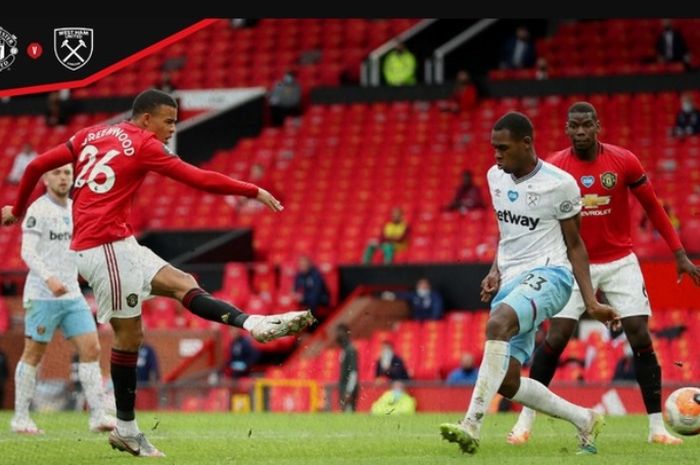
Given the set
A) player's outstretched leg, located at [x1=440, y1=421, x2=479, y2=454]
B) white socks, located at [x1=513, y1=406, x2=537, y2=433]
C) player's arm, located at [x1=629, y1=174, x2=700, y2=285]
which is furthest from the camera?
player's arm, located at [x1=629, y1=174, x2=700, y2=285]

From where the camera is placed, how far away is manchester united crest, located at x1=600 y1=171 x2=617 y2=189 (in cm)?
1054

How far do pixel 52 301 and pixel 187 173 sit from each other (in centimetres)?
396

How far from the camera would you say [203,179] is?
8961 mm

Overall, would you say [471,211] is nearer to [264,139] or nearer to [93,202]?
[264,139]

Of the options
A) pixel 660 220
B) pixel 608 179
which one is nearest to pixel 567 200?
pixel 608 179

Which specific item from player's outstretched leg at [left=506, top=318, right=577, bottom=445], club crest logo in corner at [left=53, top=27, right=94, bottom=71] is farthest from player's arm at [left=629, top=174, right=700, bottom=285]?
club crest logo in corner at [left=53, top=27, right=94, bottom=71]

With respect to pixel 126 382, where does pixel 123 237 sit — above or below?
above

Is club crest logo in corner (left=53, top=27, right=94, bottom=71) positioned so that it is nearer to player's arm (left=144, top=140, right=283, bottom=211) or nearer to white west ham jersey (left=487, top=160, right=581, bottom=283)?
player's arm (left=144, top=140, right=283, bottom=211)

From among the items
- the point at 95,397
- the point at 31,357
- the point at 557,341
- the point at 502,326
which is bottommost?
the point at 95,397

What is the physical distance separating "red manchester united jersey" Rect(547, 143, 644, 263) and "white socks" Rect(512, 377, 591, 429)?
1632 millimetres

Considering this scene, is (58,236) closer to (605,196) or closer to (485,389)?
(605,196)

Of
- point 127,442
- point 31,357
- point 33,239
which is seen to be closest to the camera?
point 127,442

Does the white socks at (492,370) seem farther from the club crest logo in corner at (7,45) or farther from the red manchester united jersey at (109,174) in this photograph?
the club crest logo in corner at (7,45)

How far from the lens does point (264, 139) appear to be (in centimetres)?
2702
